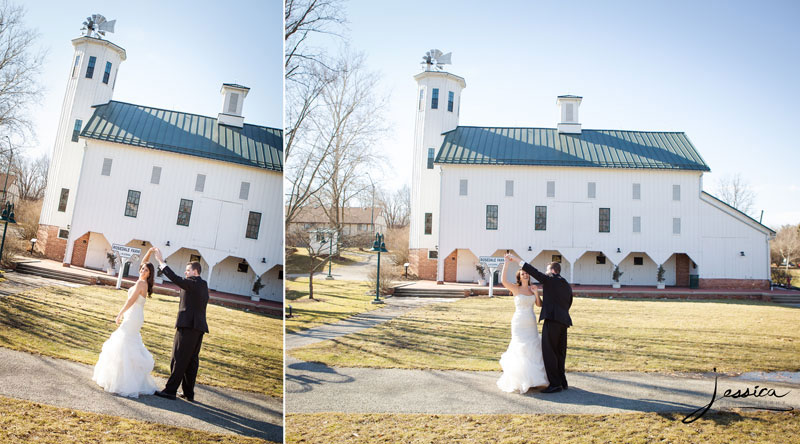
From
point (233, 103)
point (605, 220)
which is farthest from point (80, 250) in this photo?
point (605, 220)

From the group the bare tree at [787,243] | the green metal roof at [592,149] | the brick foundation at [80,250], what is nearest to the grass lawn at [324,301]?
the brick foundation at [80,250]

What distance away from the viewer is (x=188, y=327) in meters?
2.85

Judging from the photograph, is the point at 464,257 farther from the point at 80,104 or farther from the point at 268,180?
the point at 80,104

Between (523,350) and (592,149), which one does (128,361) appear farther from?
(592,149)

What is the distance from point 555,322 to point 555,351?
0.27 metres

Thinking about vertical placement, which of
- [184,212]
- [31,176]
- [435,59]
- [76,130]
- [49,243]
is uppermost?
[435,59]

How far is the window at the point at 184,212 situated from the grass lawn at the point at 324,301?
106 centimetres

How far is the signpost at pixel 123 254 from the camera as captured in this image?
284 cm

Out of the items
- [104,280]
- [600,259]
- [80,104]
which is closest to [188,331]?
[104,280]

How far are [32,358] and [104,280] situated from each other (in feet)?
1.78

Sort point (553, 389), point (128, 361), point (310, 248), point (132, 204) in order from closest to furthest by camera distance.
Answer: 1. point (128, 361)
2. point (132, 204)
3. point (310, 248)
4. point (553, 389)

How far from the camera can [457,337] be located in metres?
5.60

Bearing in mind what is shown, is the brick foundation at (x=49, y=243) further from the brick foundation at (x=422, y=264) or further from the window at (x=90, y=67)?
the brick foundation at (x=422, y=264)
